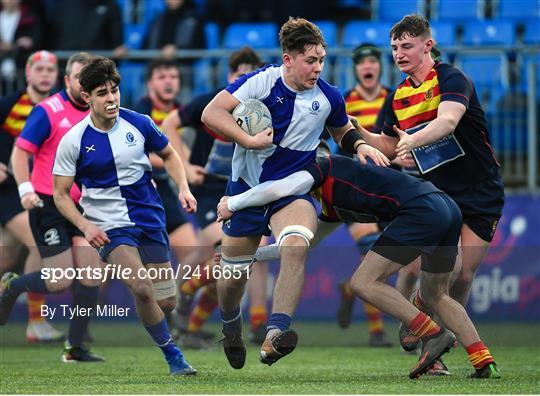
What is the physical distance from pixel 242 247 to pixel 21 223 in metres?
3.60

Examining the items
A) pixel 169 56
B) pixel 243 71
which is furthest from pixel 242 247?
pixel 169 56

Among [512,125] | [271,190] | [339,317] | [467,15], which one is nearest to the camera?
[271,190]

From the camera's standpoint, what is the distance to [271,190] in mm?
7820

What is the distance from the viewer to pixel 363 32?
15031mm

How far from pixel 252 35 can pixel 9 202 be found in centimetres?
488

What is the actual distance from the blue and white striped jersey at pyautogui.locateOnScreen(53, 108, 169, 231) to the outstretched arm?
80cm

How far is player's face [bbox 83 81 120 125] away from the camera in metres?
8.22

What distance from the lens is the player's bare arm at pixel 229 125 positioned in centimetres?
770

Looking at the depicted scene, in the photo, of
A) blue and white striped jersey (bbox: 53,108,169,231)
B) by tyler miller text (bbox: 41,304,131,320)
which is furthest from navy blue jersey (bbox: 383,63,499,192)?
by tyler miller text (bbox: 41,304,131,320)

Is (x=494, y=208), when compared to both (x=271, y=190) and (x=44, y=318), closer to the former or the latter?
(x=271, y=190)

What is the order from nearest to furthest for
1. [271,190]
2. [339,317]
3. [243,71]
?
[271,190] → [243,71] → [339,317]

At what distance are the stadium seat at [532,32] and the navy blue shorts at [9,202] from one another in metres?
6.54

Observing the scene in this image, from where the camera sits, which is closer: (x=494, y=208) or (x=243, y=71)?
(x=494, y=208)

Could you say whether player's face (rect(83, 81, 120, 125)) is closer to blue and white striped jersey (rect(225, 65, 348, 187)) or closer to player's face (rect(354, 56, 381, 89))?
blue and white striped jersey (rect(225, 65, 348, 187))
